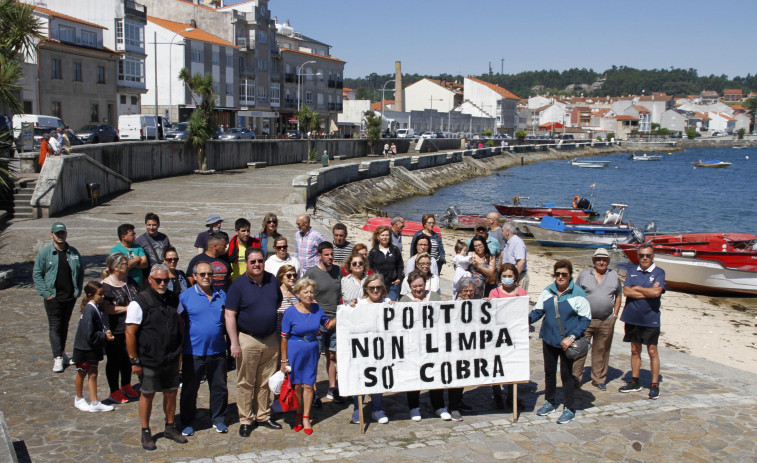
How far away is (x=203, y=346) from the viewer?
6.98m

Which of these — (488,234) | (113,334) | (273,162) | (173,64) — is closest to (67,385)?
(113,334)

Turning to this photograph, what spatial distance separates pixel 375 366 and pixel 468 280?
1448mm

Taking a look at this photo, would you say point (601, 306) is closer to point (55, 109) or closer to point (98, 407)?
point (98, 407)

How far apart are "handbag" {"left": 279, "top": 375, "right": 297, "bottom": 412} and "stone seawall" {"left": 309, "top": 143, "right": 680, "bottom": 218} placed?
856 inches

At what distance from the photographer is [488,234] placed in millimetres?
11172

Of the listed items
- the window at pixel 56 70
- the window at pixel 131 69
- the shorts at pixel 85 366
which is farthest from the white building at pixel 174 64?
the shorts at pixel 85 366

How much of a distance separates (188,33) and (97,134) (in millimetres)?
31088

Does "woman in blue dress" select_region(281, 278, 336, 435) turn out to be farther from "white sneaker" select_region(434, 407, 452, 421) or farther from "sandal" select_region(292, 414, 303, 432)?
"white sneaker" select_region(434, 407, 452, 421)

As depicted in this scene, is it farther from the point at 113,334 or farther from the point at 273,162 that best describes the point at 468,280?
the point at 273,162

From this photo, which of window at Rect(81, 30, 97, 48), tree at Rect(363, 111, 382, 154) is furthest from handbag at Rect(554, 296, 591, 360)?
tree at Rect(363, 111, 382, 154)

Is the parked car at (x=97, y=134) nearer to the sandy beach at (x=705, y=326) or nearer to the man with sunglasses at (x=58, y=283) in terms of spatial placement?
the sandy beach at (x=705, y=326)

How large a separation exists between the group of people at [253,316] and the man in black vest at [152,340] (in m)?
0.01

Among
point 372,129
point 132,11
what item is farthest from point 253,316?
point 372,129

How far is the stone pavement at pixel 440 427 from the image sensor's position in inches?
265
